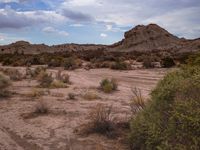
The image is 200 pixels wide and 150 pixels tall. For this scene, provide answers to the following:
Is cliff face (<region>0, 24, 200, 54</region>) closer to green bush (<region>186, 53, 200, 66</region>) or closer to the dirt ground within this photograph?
the dirt ground

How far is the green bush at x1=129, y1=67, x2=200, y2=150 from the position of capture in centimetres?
656

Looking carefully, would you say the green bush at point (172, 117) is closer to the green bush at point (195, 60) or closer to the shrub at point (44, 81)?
the green bush at point (195, 60)

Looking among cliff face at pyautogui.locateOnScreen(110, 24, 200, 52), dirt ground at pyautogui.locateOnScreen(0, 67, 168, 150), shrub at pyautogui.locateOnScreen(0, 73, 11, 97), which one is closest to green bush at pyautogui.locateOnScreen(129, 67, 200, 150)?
dirt ground at pyautogui.locateOnScreen(0, 67, 168, 150)

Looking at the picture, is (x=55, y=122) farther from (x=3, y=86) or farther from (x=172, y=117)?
(x=3, y=86)

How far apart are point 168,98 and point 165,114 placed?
0.37 meters

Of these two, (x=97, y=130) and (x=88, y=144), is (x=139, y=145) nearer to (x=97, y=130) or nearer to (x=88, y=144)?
(x=88, y=144)

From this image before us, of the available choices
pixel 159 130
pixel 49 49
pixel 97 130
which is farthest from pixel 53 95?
pixel 49 49

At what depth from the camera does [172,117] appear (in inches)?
271

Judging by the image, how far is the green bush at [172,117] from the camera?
6559 mm

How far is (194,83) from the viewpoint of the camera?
7.26 m


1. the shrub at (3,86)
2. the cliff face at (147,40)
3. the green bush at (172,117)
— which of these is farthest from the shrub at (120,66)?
the cliff face at (147,40)

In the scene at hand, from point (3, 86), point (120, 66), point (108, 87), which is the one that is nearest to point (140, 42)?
point (120, 66)

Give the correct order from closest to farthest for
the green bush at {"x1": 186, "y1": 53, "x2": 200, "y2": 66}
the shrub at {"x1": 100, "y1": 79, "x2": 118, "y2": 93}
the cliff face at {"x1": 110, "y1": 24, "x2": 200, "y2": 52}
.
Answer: the green bush at {"x1": 186, "y1": 53, "x2": 200, "y2": 66}
the shrub at {"x1": 100, "y1": 79, "x2": 118, "y2": 93}
the cliff face at {"x1": 110, "y1": 24, "x2": 200, "y2": 52}

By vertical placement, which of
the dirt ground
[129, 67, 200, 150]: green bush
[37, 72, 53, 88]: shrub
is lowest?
the dirt ground
